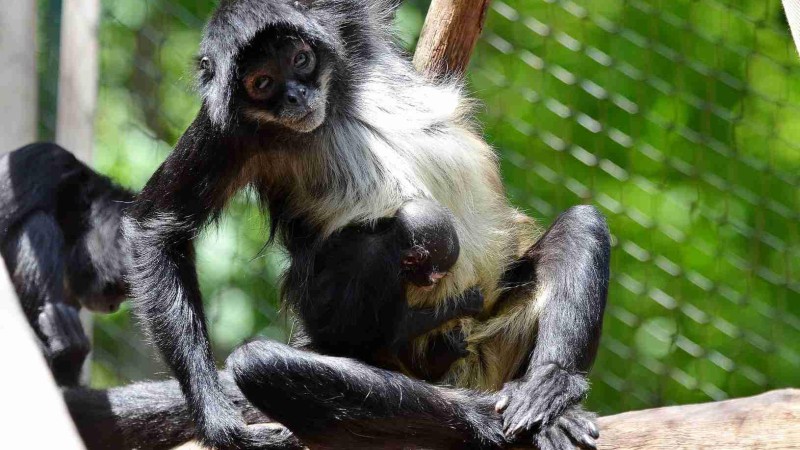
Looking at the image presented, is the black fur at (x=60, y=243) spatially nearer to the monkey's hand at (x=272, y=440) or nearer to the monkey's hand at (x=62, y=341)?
the monkey's hand at (x=62, y=341)

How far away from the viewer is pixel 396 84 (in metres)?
3.99

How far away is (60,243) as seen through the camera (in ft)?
18.1

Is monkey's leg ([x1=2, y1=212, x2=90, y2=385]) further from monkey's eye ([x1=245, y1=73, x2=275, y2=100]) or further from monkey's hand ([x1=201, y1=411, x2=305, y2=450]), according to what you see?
monkey's eye ([x1=245, y1=73, x2=275, y2=100])

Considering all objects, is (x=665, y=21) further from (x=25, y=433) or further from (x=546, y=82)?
(x=25, y=433)

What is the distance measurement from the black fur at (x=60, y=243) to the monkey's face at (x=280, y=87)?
193 centimetres

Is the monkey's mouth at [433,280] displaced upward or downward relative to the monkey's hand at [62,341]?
upward

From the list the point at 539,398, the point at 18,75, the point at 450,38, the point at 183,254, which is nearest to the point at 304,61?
the point at 183,254

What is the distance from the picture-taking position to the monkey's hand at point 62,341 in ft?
17.1

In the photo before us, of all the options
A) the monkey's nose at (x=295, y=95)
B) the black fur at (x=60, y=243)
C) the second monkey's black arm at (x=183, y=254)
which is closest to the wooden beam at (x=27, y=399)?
the second monkey's black arm at (x=183, y=254)

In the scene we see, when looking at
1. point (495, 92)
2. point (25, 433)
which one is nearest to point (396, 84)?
point (25, 433)

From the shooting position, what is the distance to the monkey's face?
11.9 feet

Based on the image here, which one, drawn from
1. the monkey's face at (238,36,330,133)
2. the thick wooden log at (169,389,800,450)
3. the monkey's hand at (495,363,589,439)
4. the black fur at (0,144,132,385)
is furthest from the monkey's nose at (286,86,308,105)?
the black fur at (0,144,132,385)

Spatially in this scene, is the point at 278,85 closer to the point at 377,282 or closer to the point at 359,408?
the point at 377,282

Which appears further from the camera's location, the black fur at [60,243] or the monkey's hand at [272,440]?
the black fur at [60,243]
